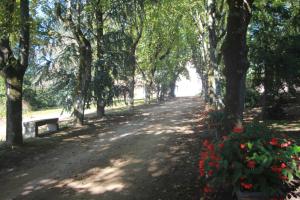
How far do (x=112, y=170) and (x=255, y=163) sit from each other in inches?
211

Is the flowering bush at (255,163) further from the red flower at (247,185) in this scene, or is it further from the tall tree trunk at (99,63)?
the tall tree trunk at (99,63)

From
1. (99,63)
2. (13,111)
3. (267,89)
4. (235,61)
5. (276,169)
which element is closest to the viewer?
(276,169)

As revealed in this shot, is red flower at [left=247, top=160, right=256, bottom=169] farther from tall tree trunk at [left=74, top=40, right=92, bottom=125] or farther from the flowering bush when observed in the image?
tall tree trunk at [left=74, top=40, right=92, bottom=125]

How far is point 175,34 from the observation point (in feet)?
136

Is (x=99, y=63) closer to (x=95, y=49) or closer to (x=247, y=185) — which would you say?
(x=95, y=49)

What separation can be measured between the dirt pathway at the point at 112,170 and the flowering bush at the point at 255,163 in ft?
6.88

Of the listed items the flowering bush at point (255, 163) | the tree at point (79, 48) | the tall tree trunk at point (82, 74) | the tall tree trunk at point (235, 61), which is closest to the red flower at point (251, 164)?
the flowering bush at point (255, 163)

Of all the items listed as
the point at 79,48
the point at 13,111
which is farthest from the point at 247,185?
the point at 79,48

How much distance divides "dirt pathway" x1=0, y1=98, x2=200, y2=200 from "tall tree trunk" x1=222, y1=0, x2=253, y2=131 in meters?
1.81

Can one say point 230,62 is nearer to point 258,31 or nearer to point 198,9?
point 258,31

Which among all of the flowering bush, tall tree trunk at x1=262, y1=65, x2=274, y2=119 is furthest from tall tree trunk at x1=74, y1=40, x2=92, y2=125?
the flowering bush

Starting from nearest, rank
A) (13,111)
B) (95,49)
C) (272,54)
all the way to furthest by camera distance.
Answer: (13,111)
(272,54)
(95,49)

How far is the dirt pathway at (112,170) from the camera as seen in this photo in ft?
26.8

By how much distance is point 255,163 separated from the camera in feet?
17.4
